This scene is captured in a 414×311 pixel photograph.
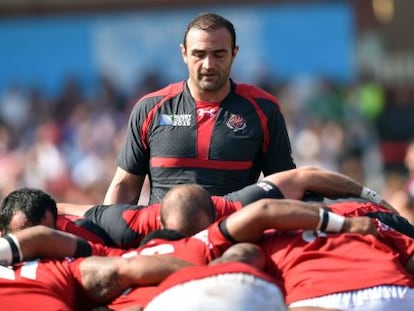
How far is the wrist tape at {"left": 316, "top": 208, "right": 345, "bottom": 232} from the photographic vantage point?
20.8 feet

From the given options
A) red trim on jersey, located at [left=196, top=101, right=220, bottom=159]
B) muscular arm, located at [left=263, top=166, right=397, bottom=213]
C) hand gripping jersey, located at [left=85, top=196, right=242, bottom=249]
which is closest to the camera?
hand gripping jersey, located at [left=85, top=196, right=242, bottom=249]

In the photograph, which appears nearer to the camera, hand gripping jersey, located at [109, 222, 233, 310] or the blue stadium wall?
hand gripping jersey, located at [109, 222, 233, 310]

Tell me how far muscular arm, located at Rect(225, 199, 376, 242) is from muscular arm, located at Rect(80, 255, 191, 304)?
1.16ft

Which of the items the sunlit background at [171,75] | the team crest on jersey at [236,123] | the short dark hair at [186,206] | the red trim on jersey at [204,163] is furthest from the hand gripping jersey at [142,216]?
the sunlit background at [171,75]

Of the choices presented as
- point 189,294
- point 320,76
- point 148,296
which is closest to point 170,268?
point 148,296

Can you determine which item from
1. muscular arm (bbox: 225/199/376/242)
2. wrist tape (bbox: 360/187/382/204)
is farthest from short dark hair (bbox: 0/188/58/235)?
wrist tape (bbox: 360/187/382/204)

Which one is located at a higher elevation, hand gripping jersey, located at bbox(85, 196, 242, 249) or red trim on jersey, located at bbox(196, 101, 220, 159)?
red trim on jersey, located at bbox(196, 101, 220, 159)

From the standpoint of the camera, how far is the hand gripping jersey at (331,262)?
20.2ft

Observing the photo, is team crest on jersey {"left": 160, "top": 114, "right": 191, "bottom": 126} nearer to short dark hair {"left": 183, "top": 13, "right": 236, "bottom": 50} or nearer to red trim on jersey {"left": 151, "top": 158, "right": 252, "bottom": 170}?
red trim on jersey {"left": 151, "top": 158, "right": 252, "bottom": 170}

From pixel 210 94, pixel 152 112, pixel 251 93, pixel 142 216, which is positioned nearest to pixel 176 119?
pixel 152 112

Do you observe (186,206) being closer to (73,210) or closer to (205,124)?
(73,210)

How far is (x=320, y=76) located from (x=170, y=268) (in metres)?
15.3

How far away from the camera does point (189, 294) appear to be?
5.36 meters

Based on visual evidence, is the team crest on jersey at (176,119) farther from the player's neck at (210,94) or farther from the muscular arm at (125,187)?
the muscular arm at (125,187)
